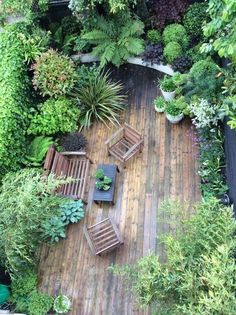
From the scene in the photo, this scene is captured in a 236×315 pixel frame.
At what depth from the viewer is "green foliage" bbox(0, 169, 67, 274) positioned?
6.16 m

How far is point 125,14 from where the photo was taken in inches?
356

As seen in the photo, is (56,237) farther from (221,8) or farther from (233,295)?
(221,8)

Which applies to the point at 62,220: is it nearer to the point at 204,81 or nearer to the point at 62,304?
the point at 62,304

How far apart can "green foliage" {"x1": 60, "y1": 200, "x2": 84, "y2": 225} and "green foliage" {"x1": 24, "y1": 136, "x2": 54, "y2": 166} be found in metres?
1.18

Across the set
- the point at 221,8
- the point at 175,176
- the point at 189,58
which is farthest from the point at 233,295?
the point at 189,58

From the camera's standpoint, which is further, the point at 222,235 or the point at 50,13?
the point at 50,13

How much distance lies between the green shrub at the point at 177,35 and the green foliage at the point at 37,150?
374 centimetres

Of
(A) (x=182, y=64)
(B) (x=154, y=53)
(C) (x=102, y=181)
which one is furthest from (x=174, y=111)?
(C) (x=102, y=181)

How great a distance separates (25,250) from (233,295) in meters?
3.75

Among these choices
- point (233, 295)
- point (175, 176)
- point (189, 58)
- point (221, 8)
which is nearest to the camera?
point (233, 295)

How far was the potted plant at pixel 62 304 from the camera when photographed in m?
6.80

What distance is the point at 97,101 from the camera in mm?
9023

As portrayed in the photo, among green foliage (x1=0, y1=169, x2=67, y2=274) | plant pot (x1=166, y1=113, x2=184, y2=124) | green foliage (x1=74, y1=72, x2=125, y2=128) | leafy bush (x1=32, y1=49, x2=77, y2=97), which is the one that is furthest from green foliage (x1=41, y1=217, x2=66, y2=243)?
plant pot (x1=166, y1=113, x2=184, y2=124)

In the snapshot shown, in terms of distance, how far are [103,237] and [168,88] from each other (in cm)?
370
